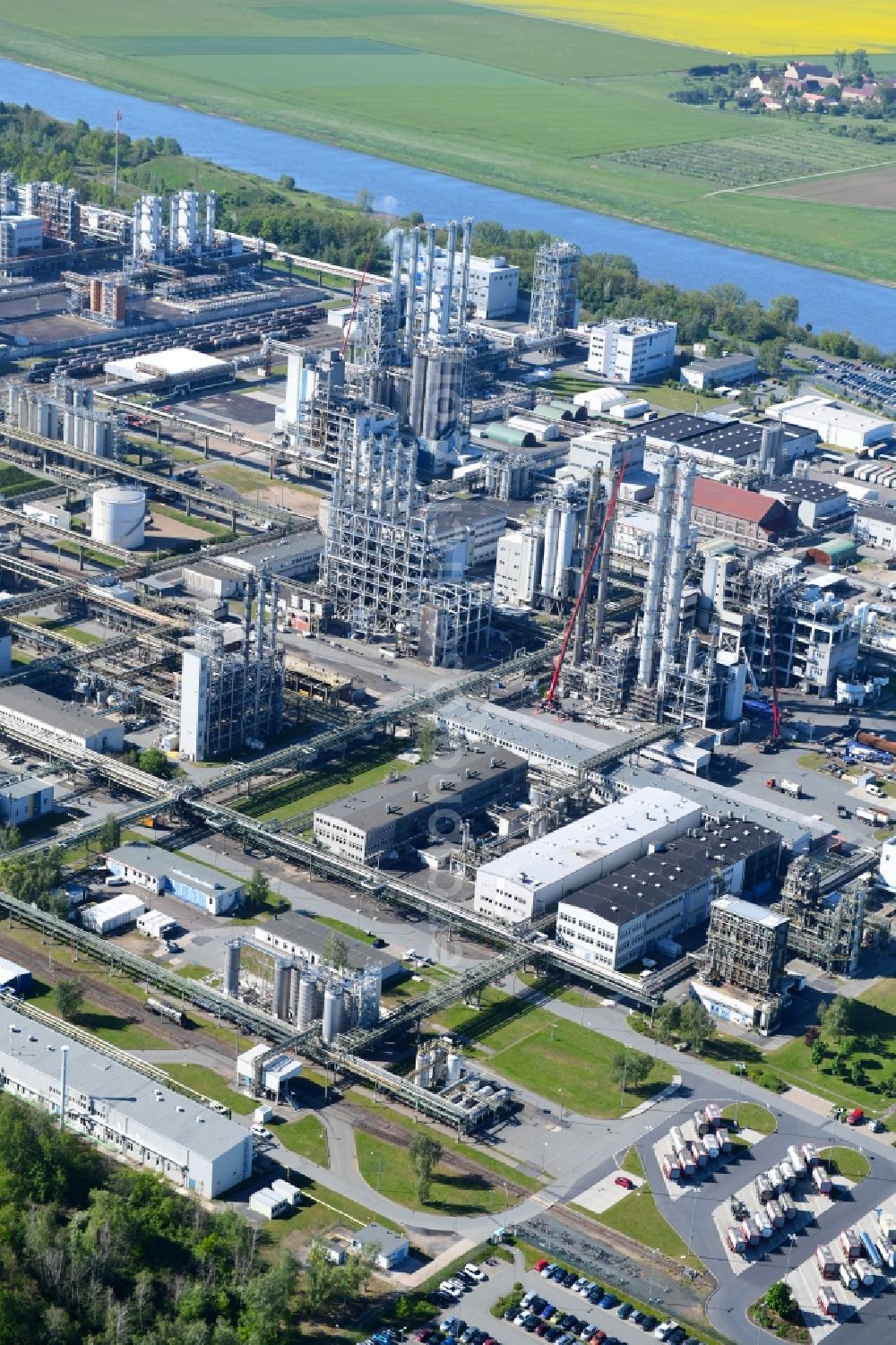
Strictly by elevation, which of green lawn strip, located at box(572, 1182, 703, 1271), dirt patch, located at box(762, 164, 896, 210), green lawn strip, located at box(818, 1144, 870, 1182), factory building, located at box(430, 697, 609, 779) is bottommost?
green lawn strip, located at box(818, 1144, 870, 1182)

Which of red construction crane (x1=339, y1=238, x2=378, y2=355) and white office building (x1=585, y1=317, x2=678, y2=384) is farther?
white office building (x1=585, y1=317, x2=678, y2=384)

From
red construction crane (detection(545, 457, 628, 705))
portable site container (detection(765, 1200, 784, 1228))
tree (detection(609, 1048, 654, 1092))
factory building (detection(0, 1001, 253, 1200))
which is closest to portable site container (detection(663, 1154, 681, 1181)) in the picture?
portable site container (detection(765, 1200, 784, 1228))

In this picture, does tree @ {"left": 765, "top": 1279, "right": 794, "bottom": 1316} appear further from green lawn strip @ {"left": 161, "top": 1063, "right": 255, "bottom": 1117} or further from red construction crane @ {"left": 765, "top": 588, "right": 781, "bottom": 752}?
red construction crane @ {"left": 765, "top": 588, "right": 781, "bottom": 752}

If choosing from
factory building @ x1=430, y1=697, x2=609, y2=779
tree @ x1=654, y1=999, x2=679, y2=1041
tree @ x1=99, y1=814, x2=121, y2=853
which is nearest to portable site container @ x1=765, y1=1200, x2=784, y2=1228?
tree @ x1=654, y1=999, x2=679, y2=1041

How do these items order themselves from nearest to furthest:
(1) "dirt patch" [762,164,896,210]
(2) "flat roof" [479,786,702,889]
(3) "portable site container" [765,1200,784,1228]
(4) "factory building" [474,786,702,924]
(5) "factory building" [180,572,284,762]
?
1. (3) "portable site container" [765,1200,784,1228]
2. (4) "factory building" [474,786,702,924]
3. (2) "flat roof" [479,786,702,889]
4. (5) "factory building" [180,572,284,762]
5. (1) "dirt patch" [762,164,896,210]

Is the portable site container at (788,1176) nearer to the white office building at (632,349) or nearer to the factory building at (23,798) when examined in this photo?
the factory building at (23,798)

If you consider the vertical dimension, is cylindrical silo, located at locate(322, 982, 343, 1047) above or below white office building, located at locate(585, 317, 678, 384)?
below

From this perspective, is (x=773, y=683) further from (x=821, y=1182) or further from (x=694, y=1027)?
(x=821, y=1182)

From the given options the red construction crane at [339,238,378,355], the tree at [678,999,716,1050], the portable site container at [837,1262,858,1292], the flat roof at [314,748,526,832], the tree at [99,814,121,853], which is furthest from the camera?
the red construction crane at [339,238,378,355]
